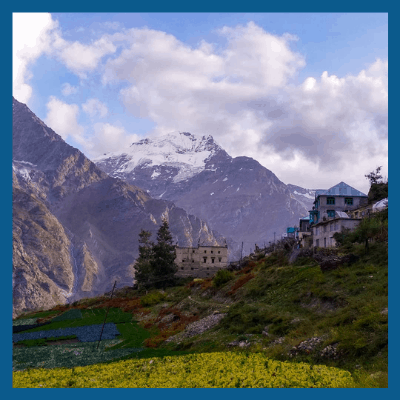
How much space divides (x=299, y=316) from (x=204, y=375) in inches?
682

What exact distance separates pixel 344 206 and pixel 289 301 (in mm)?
47364

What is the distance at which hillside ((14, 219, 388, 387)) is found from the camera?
80.7 feet

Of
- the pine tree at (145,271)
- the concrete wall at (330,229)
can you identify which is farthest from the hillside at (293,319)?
the pine tree at (145,271)

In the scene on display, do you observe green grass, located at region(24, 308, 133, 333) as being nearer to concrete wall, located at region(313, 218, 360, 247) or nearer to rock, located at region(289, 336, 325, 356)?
concrete wall, located at region(313, 218, 360, 247)

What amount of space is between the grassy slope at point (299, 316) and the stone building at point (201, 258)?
2099 inches

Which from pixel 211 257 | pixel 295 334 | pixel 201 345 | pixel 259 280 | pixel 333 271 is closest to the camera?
pixel 295 334

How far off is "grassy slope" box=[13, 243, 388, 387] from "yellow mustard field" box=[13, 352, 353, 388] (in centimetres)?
218

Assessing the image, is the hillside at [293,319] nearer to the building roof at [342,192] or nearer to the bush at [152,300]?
the bush at [152,300]

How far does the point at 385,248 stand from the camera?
4453 centimetres

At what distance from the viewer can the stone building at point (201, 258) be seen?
119 meters

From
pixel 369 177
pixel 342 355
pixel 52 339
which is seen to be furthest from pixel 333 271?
pixel 369 177

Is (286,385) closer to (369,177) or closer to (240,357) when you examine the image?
(240,357)

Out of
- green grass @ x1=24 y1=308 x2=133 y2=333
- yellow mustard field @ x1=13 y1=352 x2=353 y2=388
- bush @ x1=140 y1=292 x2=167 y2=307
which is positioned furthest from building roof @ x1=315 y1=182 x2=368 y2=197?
yellow mustard field @ x1=13 y1=352 x2=353 y2=388

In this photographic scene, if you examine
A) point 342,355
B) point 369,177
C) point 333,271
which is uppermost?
point 369,177
